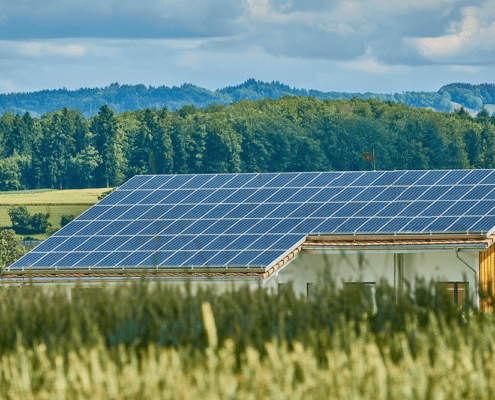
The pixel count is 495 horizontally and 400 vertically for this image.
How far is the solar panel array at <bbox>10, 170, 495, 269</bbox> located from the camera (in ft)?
104

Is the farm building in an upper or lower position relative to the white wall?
upper

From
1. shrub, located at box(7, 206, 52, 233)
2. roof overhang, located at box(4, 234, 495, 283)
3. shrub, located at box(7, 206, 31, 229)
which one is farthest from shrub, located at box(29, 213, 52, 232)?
roof overhang, located at box(4, 234, 495, 283)

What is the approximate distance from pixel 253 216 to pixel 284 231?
2182 millimetres

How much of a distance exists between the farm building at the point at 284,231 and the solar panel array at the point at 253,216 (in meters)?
0.05

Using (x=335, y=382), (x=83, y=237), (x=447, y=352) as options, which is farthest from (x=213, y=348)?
(x=83, y=237)

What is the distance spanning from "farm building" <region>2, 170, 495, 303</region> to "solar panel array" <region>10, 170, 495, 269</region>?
0.05 m

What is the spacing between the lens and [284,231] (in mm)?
Result: 32625

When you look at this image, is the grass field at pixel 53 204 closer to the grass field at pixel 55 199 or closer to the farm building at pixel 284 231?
the grass field at pixel 55 199

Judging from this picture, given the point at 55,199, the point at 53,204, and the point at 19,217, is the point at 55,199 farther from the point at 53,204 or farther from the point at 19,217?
the point at 19,217

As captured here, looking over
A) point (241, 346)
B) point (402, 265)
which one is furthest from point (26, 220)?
point (241, 346)

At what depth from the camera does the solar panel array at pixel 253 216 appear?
3173 centimetres

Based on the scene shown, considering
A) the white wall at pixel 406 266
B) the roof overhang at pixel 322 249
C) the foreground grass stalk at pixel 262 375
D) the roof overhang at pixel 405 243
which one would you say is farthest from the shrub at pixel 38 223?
the foreground grass stalk at pixel 262 375

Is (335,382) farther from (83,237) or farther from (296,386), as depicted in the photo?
(83,237)

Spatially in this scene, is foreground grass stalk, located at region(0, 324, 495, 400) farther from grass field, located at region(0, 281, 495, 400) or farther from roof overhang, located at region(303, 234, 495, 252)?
roof overhang, located at region(303, 234, 495, 252)
